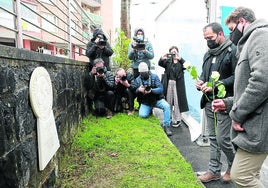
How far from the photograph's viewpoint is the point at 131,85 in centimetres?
439

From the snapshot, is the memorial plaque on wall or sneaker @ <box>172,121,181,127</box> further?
sneaker @ <box>172,121,181,127</box>

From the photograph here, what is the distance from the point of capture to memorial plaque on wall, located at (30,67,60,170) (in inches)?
62.1

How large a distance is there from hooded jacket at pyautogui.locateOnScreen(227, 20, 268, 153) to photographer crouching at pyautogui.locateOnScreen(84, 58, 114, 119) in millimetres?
2822

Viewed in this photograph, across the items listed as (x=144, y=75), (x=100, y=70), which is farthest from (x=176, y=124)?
(x=100, y=70)

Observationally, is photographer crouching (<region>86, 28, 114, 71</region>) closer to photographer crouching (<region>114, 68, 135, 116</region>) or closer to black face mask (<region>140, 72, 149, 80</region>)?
photographer crouching (<region>114, 68, 135, 116</region>)

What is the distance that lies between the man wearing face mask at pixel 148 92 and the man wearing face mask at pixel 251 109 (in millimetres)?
2547

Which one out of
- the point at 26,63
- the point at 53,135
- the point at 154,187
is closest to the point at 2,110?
the point at 26,63

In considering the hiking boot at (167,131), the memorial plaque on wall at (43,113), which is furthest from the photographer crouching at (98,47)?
the memorial plaque on wall at (43,113)

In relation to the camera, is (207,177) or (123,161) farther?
(123,161)

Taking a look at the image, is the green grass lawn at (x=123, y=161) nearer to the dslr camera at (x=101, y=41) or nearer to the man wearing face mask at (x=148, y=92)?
the man wearing face mask at (x=148, y=92)

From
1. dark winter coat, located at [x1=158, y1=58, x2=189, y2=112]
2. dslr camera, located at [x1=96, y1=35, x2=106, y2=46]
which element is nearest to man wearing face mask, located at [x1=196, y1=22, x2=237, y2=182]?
dark winter coat, located at [x1=158, y1=58, x2=189, y2=112]

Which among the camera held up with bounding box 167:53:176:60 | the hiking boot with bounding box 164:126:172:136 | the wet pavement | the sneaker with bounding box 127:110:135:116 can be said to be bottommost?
the wet pavement

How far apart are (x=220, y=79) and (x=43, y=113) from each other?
1.73 metres

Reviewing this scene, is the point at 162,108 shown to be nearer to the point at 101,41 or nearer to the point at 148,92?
the point at 148,92
